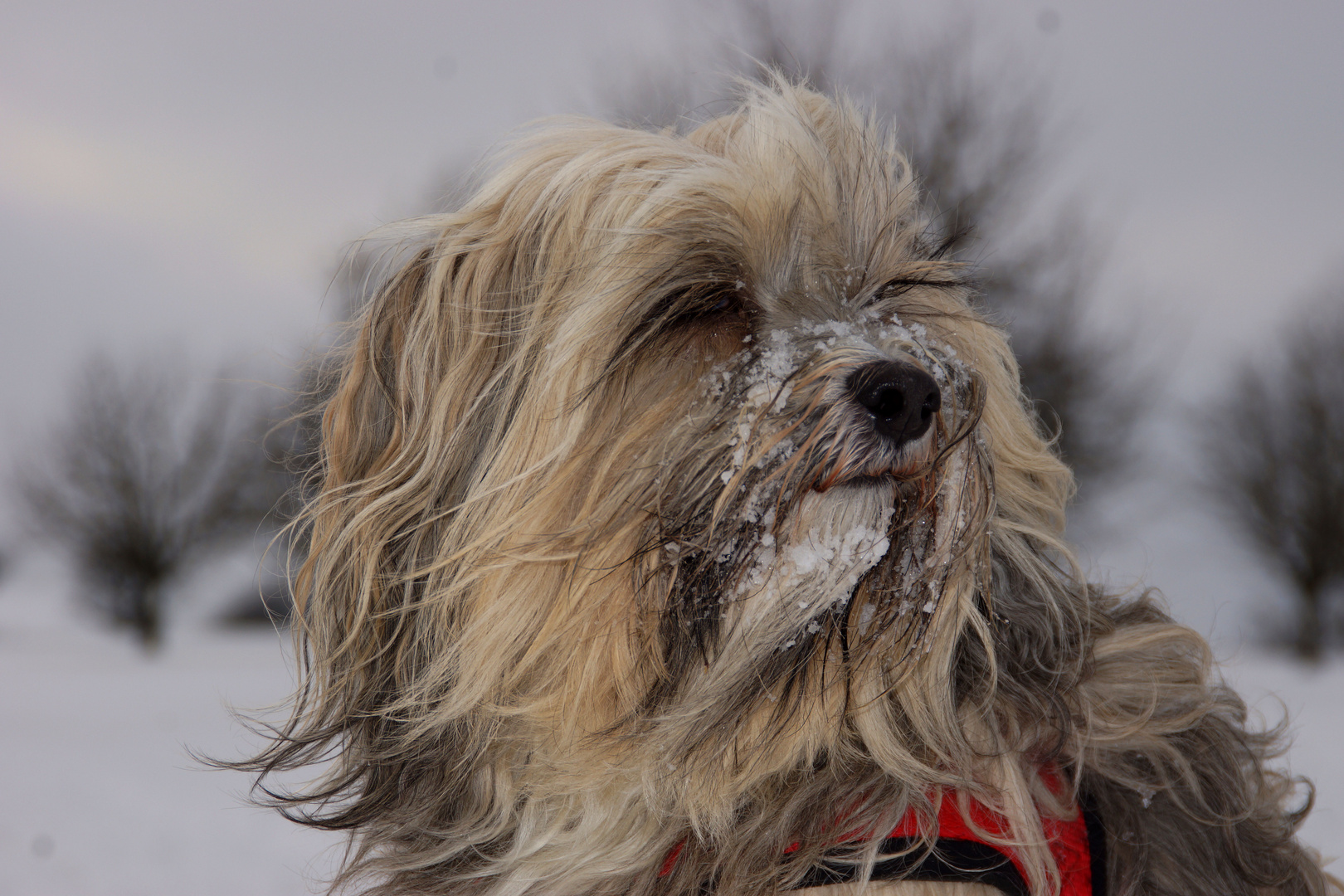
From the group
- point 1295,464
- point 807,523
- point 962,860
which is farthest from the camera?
point 1295,464

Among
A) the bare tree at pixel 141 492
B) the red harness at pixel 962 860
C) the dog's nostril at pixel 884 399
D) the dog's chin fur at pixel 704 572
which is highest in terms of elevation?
the dog's nostril at pixel 884 399

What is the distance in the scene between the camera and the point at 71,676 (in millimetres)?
14109

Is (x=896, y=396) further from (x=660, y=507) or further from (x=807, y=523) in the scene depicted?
(x=660, y=507)

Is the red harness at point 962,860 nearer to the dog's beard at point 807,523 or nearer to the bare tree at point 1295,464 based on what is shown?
the dog's beard at point 807,523

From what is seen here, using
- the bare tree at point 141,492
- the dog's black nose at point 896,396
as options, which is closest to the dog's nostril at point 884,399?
the dog's black nose at point 896,396

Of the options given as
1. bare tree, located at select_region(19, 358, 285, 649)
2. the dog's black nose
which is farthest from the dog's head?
bare tree, located at select_region(19, 358, 285, 649)

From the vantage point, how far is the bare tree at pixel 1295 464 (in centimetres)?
2436

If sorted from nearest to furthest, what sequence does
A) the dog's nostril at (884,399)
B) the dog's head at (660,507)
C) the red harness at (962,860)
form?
1. the dog's nostril at (884,399)
2. the dog's head at (660,507)
3. the red harness at (962,860)

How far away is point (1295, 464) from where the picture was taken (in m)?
25.8

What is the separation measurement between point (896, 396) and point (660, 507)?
0.48 m

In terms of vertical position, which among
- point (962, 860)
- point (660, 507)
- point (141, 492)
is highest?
point (660, 507)

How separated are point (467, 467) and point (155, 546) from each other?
2709 centimetres

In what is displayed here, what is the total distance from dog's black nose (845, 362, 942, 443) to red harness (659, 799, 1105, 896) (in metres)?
0.85

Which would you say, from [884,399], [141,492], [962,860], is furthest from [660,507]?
[141,492]
